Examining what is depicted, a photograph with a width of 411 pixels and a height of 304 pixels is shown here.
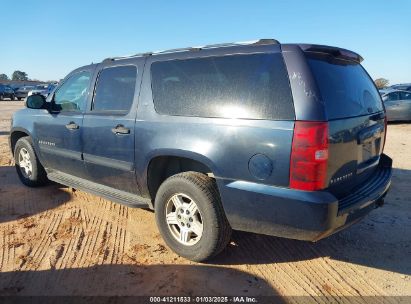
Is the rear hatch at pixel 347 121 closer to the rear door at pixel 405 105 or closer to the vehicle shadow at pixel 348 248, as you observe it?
the vehicle shadow at pixel 348 248

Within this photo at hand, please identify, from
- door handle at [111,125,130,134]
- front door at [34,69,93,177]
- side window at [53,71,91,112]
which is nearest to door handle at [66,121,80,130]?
front door at [34,69,93,177]

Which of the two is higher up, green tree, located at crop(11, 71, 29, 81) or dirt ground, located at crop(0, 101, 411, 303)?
green tree, located at crop(11, 71, 29, 81)

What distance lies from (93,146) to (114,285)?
1721 mm

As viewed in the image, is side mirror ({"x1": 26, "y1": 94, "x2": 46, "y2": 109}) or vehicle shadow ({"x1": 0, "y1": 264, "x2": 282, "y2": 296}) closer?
vehicle shadow ({"x1": 0, "y1": 264, "x2": 282, "y2": 296})

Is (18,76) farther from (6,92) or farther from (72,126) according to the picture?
(72,126)

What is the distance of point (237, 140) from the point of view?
286 centimetres

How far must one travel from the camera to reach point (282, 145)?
8.75 ft

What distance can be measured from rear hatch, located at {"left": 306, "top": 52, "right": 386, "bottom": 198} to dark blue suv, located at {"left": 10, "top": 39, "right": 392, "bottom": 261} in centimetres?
1

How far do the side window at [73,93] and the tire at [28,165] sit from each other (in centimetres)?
101

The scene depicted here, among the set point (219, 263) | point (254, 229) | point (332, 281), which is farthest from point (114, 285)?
point (332, 281)

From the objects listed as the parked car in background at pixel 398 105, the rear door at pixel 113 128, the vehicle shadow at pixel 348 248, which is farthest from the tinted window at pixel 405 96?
the rear door at pixel 113 128

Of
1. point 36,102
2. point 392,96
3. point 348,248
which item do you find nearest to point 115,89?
point 36,102

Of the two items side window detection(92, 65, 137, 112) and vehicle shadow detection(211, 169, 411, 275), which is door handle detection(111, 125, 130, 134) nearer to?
side window detection(92, 65, 137, 112)

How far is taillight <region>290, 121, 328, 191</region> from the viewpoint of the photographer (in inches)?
102
